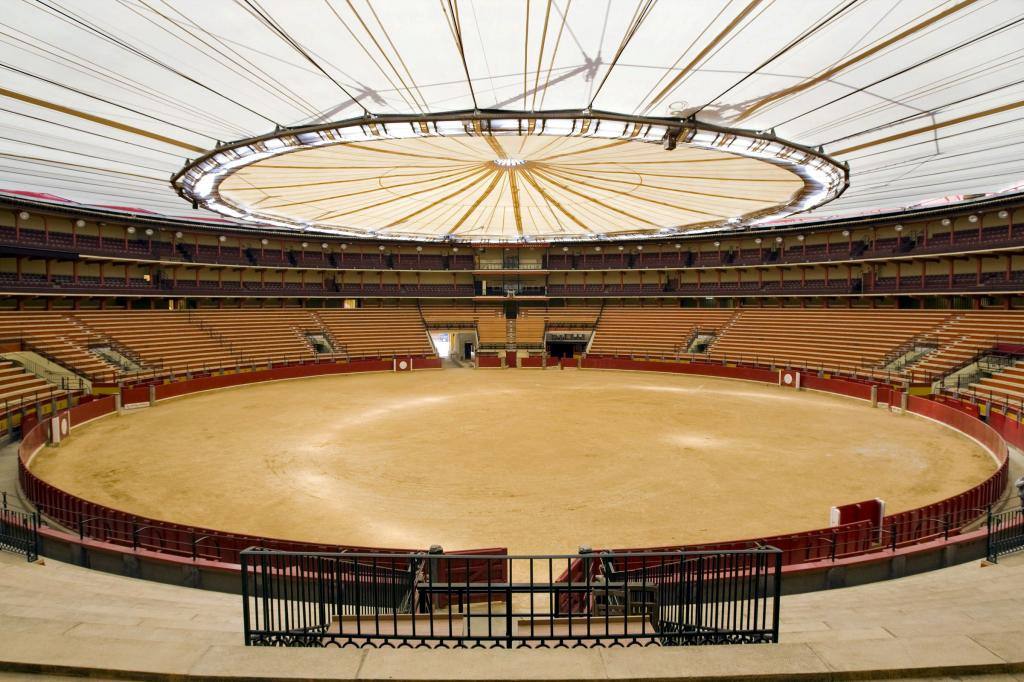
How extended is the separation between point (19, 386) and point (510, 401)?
21596 millimetres

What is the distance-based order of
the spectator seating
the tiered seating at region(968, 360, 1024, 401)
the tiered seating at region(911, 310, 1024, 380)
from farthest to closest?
the tiered seating at region(911, 310, 1024, 380)
the tiered seating at region(968, 360, 1024, 401)
the spectator seating

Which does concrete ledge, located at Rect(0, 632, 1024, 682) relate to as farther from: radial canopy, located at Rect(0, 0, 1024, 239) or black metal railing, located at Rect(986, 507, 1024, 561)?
radial canopy, located at Rect(0, 0, 1024, 239)

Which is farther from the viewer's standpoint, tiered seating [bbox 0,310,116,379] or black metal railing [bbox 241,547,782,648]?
tiered seating [bbox 0,310,116,379]

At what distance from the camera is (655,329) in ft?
150

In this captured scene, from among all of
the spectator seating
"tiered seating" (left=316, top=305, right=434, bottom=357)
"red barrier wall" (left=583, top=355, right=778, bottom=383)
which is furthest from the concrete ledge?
"tiered seating" (left=316, top=305, right=434, bottom=357)

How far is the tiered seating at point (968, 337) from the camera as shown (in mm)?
26969

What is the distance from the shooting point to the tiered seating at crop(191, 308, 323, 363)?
1473 inches

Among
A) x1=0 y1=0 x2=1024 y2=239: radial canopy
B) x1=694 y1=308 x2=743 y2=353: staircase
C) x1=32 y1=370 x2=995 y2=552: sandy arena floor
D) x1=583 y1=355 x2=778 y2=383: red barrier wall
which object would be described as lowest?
x1=32 y1=370 x2=995 y2=552: sandy arena floor

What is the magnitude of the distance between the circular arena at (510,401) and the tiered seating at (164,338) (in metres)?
0.51

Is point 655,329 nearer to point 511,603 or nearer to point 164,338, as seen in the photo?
point 164,338

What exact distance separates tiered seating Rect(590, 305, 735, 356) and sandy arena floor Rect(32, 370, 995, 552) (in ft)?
54.6

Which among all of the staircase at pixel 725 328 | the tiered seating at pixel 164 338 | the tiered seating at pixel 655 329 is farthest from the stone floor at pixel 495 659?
the tiered seating at pixel 655 329

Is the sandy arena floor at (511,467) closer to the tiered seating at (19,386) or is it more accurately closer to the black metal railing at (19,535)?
the black metal railing at (19,535)

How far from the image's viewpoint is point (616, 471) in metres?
15.1
